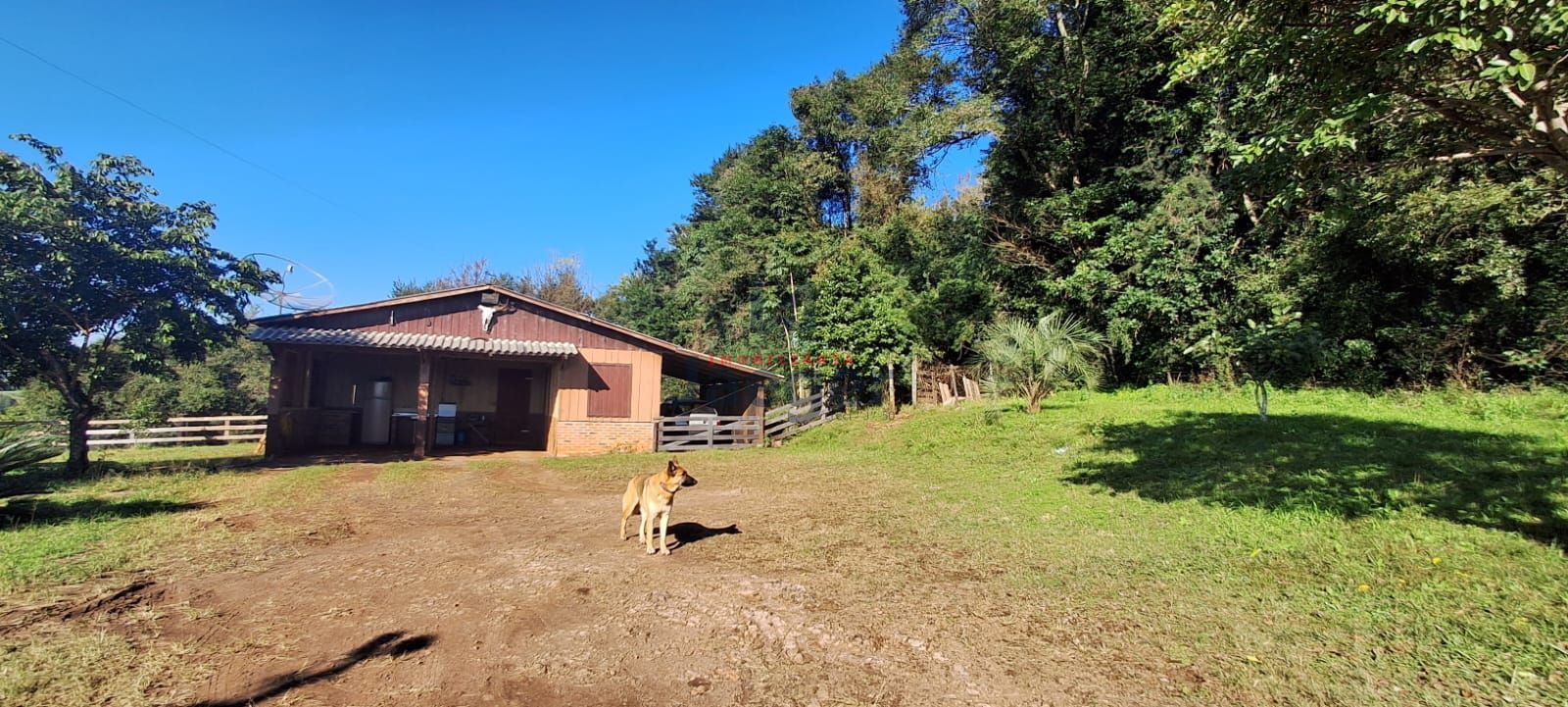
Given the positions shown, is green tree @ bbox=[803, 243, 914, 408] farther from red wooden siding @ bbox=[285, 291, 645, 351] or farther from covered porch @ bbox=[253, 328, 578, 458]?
covered porch @ bbox=[253, 328, 578, 458]

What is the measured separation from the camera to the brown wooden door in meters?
18.0

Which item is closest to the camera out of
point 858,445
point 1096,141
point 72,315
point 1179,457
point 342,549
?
point 342,549

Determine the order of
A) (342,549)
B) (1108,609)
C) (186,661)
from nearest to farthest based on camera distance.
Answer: (186,661), (1108,609), (342,549)

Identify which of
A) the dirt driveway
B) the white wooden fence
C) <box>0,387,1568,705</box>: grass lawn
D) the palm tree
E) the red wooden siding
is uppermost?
the red wooden siding

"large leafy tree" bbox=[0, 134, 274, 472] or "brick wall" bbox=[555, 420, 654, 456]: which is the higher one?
"large leafy tree" bbox=[0, 134, 274, 472]

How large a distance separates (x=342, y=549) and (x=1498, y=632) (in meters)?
9.00

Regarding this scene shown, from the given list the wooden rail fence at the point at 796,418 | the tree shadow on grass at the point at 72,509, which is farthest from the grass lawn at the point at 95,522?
the wooden rail fence at the point at 796,418

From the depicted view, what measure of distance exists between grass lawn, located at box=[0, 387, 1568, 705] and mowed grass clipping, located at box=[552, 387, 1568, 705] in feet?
0.07

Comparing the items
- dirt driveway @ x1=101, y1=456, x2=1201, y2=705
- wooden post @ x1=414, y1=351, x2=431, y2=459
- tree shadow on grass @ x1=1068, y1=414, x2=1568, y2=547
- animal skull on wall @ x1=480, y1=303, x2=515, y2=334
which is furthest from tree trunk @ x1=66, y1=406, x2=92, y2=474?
→ tree shadow on grass @ x1=1068, y1=414, x2=1568, y2=547

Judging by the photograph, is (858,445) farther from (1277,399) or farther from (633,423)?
(1277,399)

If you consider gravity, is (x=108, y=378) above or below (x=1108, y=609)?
above

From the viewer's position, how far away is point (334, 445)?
1628cm

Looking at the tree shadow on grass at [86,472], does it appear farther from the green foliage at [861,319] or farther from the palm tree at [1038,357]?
the green foliage at [861,319]

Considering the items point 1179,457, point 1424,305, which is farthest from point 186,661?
point 1424,305
